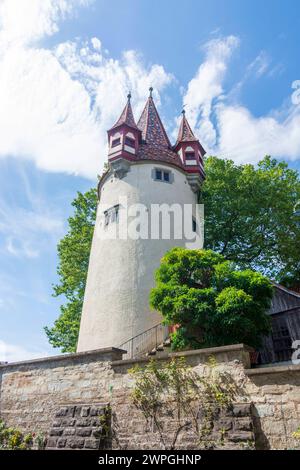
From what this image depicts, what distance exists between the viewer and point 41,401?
33.8 feet

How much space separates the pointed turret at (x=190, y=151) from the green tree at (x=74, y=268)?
6.62 m

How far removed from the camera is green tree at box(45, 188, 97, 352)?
21.4 meters

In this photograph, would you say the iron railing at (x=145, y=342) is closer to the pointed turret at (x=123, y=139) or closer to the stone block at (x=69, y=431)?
the stone block at (x=69, y=431)

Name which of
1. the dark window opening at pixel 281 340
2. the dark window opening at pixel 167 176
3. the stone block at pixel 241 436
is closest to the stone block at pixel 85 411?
the stone block at pixel 241 436

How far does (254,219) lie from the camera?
20828 mm

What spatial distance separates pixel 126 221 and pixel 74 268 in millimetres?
6405

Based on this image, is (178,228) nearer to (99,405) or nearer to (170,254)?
(170,254)

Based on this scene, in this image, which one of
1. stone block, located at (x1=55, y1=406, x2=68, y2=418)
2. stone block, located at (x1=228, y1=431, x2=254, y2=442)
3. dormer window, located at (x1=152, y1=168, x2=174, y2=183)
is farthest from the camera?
dormer window, located at (x1=152, y1=168, x2=174, y2=183)

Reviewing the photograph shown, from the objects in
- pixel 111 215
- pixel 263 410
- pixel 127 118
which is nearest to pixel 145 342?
pixel 111 215

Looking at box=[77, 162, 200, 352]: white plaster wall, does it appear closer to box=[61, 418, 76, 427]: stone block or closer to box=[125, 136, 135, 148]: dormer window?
box=[125, 136, 135, 148]: dormer window

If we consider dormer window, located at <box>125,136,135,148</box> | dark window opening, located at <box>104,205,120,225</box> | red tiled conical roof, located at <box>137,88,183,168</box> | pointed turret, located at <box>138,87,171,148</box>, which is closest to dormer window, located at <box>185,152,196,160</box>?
red tiled conical roof, located at <box>137,88,183,168</box>

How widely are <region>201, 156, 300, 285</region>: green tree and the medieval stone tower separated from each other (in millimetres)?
1792

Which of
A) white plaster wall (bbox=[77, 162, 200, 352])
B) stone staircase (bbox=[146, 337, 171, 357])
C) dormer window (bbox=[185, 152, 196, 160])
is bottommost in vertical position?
stone staircase (bbox=[146, 337, 171, 357])

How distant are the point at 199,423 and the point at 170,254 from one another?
6.75m
